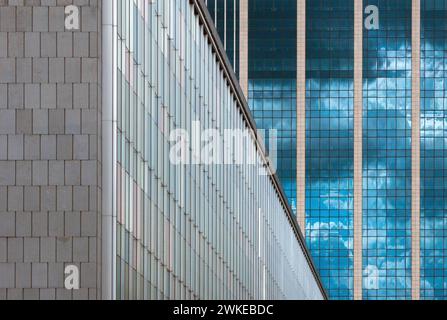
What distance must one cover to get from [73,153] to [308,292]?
100065mm

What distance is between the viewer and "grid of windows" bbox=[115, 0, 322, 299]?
45969 mm

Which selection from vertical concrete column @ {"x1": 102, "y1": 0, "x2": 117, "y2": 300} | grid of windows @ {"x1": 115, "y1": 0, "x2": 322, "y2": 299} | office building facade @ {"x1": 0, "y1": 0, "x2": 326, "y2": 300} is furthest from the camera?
grid of windows @ {"x1": 115, "y1": 0, "x2": 322, "y2": 299}

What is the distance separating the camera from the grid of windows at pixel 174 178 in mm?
45969

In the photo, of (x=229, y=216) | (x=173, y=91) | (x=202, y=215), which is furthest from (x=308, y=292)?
(x=173, y=91)

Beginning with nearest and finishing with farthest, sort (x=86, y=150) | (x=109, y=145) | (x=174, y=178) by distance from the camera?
1. (x=86, y=150)
2. (x=109, y=145)
3. (x=174, y=178)

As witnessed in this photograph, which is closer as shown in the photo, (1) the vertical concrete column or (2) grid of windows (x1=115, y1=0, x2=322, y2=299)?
(1) the vertical concrete column

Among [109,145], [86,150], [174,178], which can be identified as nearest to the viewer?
[86,150]

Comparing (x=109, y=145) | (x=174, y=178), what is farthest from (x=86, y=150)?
(x=174, y=178)

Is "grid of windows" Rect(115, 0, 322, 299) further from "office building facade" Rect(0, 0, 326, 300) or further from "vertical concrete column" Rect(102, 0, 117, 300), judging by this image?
"vertical concrete column" Rect(102, 0, 117, 300)

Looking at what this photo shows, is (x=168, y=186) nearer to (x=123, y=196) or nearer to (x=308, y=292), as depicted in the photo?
(x=123, y=196)

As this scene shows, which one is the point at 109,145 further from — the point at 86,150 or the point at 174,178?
the point at 174,178

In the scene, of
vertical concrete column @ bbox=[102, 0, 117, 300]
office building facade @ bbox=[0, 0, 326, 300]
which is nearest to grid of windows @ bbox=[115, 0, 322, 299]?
office building facade @ bbox=[0, 0, 326, 300]

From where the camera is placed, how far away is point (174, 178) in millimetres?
56406
